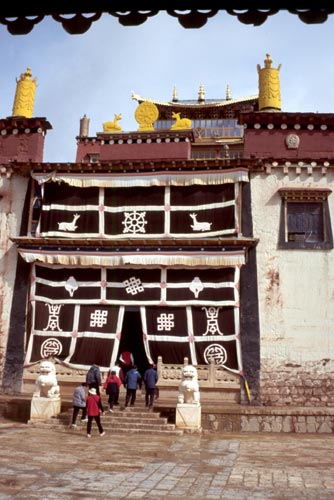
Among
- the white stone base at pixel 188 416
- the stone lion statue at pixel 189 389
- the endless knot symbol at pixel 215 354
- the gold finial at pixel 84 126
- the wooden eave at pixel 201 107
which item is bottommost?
the white stone base at pixel 188 416

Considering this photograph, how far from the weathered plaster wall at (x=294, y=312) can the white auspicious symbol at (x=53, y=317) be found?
6.36m

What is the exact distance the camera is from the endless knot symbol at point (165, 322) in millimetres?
15023

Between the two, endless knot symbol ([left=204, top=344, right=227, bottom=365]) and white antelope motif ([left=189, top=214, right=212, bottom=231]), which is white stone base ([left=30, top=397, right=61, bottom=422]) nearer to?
endless knot symbol ([left=204, top=344, right=227, bottom=365])

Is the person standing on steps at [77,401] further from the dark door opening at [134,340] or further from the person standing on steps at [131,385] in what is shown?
the dark door opening at [134,340]

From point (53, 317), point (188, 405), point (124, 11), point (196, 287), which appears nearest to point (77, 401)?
point (188, 405)

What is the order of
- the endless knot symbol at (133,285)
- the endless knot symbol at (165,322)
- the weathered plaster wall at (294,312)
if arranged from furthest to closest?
the endless knot symbol at (133,285), the endless knot symbol at (165,322), the weathered plaster wall at (294,312)

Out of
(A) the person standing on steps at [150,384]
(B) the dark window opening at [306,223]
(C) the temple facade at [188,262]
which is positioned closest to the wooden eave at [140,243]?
(C) the temple facade at [188,262]

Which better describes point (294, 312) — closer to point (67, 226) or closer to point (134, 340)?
point (134, 340)

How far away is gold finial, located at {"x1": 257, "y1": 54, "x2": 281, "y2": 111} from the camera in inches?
685

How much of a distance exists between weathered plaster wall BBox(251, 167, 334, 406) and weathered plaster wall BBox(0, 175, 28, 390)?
783cm

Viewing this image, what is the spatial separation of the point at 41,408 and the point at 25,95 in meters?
11.9

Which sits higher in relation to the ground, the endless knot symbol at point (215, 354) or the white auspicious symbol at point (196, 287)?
the white auspicious symbol at point (196, 287)

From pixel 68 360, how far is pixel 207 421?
491 cm

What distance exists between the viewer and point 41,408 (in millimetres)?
12703
